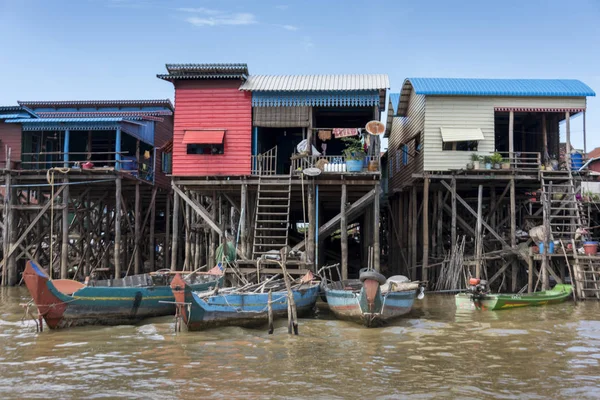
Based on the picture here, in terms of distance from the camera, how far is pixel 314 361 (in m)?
9.58

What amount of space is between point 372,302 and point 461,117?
1013 centimetres

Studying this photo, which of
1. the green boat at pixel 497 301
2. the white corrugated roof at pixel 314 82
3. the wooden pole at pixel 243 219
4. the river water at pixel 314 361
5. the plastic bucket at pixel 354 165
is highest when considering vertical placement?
the white corrugated roof at pixel 314 82

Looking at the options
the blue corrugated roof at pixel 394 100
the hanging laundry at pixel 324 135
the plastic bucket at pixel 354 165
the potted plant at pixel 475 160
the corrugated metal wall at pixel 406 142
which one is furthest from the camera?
the blue corrugated roof at pixel 394 100

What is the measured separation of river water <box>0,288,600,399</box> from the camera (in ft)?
25.9

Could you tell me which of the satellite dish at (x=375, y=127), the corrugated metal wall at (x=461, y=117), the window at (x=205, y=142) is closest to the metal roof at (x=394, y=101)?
the corrugated metal wall at (x=461, y=117)

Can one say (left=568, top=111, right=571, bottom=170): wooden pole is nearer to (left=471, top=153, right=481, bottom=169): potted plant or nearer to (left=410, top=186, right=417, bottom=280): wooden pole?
(left=471, top=153, right=481, bottom=169): potted plant

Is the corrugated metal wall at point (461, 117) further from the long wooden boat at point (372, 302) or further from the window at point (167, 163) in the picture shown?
the window at point (167, 163)

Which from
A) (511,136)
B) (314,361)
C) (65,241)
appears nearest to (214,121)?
(65,241)

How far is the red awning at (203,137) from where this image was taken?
1866 cm

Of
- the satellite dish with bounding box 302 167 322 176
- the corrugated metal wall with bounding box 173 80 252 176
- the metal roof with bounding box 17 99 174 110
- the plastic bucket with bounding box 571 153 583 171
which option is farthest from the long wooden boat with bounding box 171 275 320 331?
the metal roof with bounding box 17 99 174 110

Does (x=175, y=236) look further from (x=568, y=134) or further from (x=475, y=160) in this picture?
(x=568, y=134)

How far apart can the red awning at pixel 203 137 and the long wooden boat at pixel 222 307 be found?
277 inches

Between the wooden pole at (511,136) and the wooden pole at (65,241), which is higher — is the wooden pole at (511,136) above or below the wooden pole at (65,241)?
above

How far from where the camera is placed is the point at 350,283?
651 inches
